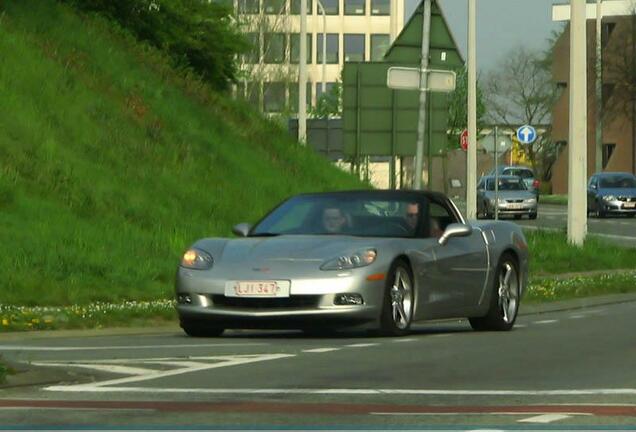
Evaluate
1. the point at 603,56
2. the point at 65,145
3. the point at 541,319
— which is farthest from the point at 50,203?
the point at 603,56

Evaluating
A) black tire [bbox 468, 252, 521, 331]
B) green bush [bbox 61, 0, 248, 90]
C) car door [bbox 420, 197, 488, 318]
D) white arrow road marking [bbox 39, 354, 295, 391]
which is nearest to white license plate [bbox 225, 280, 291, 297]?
car door [bbox 420, 197, 488, 318]

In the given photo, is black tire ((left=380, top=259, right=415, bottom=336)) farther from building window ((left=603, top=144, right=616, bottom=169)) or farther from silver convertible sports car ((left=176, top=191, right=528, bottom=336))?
building window ((left=603, top=144, right=616, bottom=169))

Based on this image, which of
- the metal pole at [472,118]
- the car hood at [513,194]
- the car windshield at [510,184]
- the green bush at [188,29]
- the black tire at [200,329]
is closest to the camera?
the black tire at [200,329]

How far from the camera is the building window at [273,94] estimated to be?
125m

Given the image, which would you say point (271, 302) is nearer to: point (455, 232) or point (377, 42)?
point (455, 232)

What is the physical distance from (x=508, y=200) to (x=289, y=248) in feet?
166

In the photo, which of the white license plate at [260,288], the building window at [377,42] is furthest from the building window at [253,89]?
the white license plate at [260,288]

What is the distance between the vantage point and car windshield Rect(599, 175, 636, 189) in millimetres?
69750

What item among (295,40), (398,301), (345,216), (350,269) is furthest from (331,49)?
(350,269)

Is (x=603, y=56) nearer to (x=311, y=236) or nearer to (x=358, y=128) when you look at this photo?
(x=358, y=128)

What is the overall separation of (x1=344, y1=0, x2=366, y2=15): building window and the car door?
419 feet

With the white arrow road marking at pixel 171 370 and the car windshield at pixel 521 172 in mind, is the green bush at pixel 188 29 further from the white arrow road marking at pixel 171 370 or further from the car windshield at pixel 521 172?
the car windshield at pixel 521 172

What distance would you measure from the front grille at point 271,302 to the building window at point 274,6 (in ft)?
350

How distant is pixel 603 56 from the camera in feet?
332
